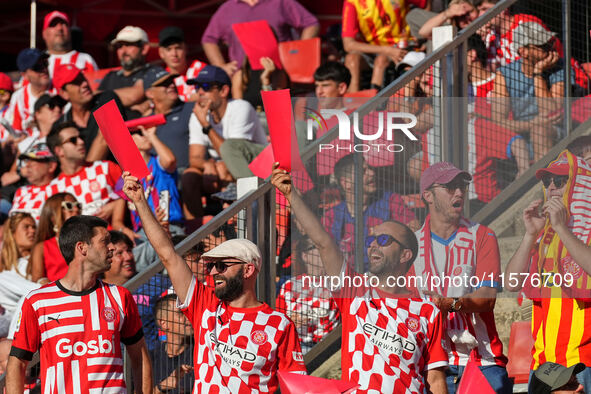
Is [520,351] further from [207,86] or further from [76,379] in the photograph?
[207,86]

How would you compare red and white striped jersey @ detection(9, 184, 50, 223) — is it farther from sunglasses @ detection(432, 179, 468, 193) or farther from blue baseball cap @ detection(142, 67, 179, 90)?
sunglasses @ detection(432, 179, 468, 193)

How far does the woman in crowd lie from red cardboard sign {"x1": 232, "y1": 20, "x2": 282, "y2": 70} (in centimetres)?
263

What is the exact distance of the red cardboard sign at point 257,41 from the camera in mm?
10531

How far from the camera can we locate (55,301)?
5.59 m

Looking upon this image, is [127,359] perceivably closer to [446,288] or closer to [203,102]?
[446,288]

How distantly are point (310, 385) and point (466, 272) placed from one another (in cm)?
109

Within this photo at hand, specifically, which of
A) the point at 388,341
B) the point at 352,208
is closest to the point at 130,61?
the point at 352,208

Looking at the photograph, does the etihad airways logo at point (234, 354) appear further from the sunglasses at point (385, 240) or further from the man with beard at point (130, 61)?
the man with beard at point (130, 61)

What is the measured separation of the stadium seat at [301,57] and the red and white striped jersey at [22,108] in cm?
286

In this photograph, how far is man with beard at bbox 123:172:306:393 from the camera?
5410 mm

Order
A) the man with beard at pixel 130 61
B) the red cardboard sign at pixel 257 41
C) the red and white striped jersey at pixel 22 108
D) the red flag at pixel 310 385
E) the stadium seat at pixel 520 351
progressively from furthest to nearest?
the red and white striped jersey at pixel 22 108, the man with beard at pixel 130 61, the red cardboard sign at pixel 257 41, the stadium seat at pixel 520 351, the red flag at pixel 310 385

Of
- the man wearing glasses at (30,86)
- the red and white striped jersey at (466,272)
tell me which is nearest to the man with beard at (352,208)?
the red and white striped jersey at (466,272)

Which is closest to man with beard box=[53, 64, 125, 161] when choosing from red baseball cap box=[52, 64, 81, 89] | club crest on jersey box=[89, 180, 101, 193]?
red baseball cap box=[52, 64, 81, 89]

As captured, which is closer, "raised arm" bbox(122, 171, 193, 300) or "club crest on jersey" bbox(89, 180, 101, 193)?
"raised arm" bbox(122, 171, 193, 300)
